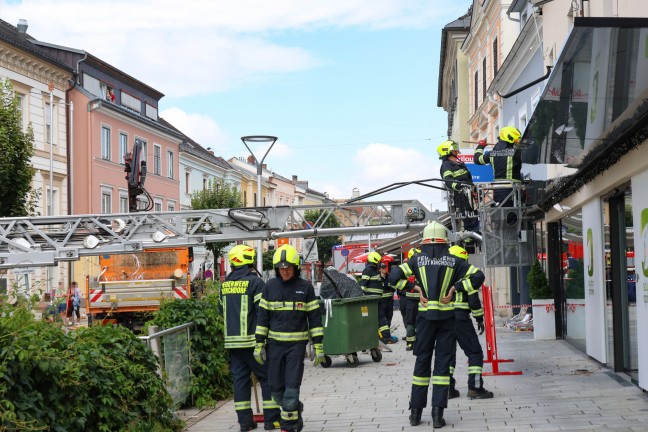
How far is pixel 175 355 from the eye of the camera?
10352 mm

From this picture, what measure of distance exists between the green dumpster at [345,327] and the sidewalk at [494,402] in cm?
34

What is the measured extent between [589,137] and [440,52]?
39510 millimetres

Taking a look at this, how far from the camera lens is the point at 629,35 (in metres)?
6.59

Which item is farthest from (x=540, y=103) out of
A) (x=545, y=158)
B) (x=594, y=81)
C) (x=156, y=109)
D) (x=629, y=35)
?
(x=156, y=109)

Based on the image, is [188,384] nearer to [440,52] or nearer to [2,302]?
[2,302]

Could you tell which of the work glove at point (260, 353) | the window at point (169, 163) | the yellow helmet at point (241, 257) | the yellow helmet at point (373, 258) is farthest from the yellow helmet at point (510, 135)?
the window at point (169, 163)

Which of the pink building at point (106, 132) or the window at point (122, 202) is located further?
the window at point (122, 202)

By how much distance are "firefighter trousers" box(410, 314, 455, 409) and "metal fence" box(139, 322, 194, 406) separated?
2439 millimetres

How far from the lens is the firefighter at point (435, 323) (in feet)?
30.0

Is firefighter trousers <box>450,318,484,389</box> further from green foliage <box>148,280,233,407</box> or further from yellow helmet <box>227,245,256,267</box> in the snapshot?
green foliage <box>148,280,233,407</box>

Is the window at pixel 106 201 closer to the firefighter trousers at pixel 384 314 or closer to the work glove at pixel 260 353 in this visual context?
the firefighter trousers at pixel 384 314

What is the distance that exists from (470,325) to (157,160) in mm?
43361

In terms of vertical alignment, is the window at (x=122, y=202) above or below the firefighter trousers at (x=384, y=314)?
above

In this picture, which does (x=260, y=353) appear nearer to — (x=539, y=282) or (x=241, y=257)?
(x=241, y=257)
